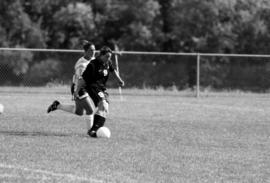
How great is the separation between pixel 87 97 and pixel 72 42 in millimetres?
26178

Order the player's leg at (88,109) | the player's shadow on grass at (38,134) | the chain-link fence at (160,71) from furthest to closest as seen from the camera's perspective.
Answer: the chain-link fence at (160,71) → the player's leg at (88,109) → the player's shadow on grass at (38,134)

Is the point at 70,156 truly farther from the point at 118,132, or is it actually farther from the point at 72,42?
the point at 72,42

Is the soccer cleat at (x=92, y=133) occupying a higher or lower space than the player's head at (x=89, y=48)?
lower

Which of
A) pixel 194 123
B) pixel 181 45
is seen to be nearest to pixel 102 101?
pixel 194 123

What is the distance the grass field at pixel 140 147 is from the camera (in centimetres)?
830

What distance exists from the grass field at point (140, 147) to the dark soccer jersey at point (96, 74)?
1.01m

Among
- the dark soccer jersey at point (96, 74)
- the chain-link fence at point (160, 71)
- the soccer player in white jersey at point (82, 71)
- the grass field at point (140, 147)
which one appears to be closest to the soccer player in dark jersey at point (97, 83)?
the dark soccer jersey at point (96, 74)

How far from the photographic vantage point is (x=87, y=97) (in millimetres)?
12617

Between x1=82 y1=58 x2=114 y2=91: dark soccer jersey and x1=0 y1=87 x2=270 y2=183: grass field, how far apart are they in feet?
3.32

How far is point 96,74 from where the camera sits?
476 inches

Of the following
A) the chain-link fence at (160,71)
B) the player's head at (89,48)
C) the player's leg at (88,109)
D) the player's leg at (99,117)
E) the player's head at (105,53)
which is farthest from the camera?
the chain-link fence at (160,71)

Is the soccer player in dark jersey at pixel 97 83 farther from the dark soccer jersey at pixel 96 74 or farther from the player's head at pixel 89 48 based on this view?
the player's head at pixel 89 48

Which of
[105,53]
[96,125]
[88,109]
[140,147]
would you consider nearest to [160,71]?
[88,109]

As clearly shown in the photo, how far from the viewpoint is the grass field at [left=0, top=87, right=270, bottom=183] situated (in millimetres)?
8305
